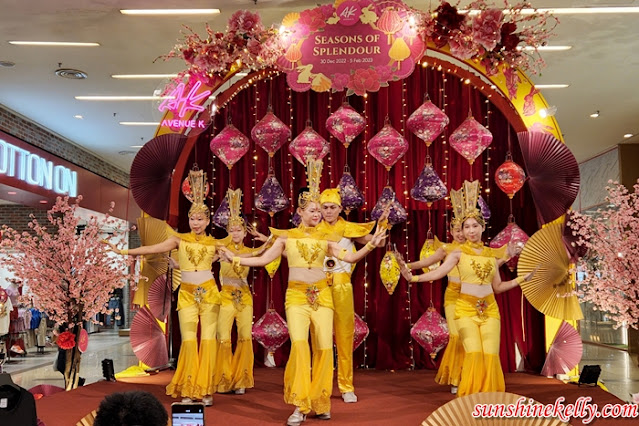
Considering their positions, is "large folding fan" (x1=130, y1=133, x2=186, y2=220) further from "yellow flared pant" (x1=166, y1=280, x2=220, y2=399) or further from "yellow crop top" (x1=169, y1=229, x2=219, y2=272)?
"yellow flared pant" (x1=166, y1=280, x2=220, y2=399)

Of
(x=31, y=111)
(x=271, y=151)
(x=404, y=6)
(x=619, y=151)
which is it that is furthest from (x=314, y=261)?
(x=619, y=151)

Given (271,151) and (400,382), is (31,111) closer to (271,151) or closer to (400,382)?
(271,151)

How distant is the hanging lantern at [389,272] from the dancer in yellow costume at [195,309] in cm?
195

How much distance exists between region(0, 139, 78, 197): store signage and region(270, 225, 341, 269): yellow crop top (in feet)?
16.2

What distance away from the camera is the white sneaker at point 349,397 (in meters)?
5.45

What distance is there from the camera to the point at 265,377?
6766 millimetres

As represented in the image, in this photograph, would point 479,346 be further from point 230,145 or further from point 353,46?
point 230,145

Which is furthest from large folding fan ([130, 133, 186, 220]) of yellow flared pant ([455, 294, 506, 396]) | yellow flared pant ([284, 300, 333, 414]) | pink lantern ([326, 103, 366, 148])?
yellow flared pant ([455, 294, 506, 396])

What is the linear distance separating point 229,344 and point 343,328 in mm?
1014

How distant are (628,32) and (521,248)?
9.17 feet

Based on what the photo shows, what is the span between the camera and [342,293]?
5.85 m

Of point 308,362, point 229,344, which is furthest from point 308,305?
point 229,344

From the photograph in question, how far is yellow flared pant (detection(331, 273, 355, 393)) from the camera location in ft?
18.3

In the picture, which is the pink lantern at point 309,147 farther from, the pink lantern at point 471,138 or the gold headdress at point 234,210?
the pink lantern at point 471,138
